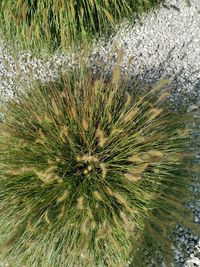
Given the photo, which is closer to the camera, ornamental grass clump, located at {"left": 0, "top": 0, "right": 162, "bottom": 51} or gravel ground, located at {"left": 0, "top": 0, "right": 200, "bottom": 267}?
ornamental grass clump, located at {"left": 0, "top": 0, "right": 162, "bottom": 51}

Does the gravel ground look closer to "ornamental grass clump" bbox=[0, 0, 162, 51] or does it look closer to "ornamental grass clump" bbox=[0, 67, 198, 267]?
"ornamental grass clump" bbox=[0, 0, 162, 51]

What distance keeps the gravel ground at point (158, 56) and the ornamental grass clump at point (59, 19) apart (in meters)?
0.14

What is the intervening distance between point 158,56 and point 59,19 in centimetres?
106

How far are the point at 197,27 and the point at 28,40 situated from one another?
5.71 ft

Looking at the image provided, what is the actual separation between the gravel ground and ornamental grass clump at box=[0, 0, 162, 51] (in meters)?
0.14

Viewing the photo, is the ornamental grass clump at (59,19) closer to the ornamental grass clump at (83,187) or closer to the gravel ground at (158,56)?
the gravel ground at (158,56)

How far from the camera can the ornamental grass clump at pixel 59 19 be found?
342cm

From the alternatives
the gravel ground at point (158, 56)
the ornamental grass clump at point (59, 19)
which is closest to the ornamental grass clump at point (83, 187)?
the gravel ground at point (158, 56)

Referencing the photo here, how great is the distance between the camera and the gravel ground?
11.7 ft

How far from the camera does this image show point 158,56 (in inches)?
Answer: 145

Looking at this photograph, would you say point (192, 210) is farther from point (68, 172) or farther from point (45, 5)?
point (45, 5)

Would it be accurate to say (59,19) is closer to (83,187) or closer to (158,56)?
(158,56)

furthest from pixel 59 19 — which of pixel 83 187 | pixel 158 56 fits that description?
pixel 83 187

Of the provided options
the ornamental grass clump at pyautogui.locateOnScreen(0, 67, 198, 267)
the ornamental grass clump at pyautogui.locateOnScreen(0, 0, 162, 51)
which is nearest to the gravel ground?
the ornamental grass clump at pyautogui.locateOnScreen(0, 0, 162, 51)
